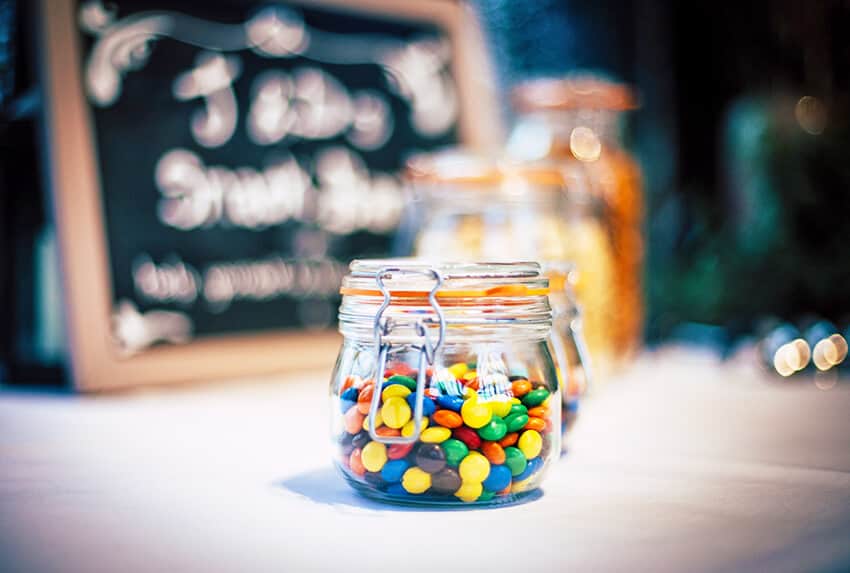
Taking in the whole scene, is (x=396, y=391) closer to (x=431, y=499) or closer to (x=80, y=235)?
(x=431, y=499)

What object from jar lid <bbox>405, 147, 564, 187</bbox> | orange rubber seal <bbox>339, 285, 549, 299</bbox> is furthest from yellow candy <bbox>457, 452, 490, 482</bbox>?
jar lid <bbox>405, 147, 564, 187</bbox>

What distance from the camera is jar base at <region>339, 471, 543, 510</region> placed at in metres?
0.65

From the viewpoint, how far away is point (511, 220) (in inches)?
41.8

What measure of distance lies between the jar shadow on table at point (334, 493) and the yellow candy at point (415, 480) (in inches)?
0.8

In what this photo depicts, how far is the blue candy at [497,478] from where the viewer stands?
2.09 ft

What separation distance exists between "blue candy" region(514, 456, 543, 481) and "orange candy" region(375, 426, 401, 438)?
0.31ft

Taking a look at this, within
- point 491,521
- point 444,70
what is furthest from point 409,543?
point 444,70

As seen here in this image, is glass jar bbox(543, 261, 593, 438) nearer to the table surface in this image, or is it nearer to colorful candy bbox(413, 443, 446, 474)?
the table surface

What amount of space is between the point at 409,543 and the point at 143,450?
372mm

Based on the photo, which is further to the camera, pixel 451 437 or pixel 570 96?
pixel 570 96

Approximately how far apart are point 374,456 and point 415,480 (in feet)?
0.11

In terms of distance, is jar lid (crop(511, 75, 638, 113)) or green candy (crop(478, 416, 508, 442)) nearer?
green candy (crop(478, 416, 508, 442))

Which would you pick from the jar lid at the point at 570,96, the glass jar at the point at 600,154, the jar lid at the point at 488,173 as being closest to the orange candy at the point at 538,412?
the jar lid at the point at 488,173

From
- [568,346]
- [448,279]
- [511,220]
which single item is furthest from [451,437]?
[511,220]
